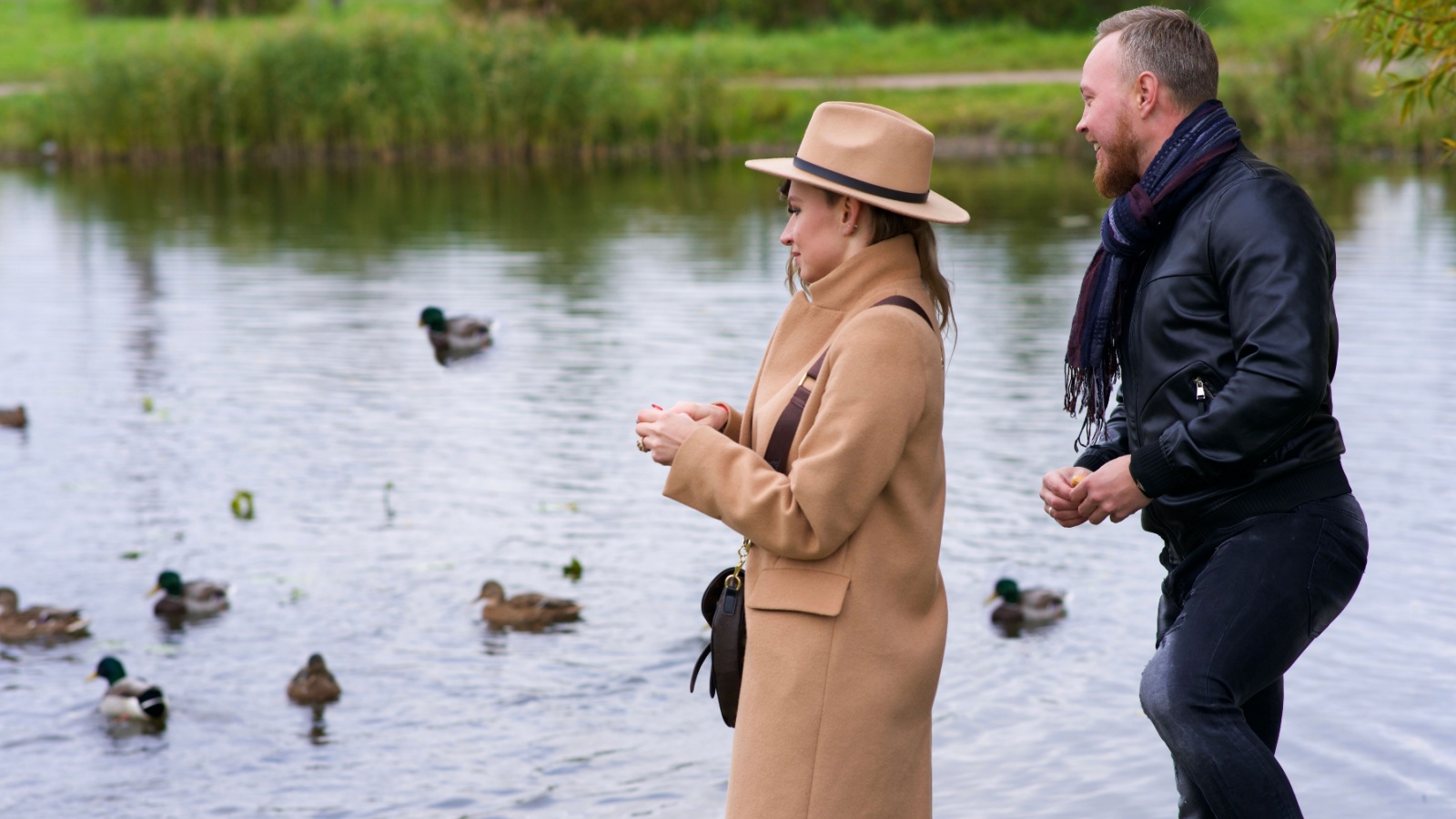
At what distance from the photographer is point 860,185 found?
114 inches

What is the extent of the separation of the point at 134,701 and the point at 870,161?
414cm

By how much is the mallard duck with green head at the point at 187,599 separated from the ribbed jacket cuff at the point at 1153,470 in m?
4.98

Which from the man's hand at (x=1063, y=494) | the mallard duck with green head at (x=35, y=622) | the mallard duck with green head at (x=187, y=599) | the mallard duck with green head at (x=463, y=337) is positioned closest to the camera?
the man's hand at (x=1063, y=494)

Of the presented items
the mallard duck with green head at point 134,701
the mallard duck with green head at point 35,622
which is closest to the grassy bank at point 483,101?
the mallard duck with green head at point 35,622

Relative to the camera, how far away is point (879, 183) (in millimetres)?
2895

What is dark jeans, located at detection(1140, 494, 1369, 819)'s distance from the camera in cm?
300

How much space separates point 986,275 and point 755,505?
14.2m

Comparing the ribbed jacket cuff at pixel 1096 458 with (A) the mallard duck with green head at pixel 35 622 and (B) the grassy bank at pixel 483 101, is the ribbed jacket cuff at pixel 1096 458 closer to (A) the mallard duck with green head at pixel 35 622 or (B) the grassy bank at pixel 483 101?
(A) the mallard duck with green head at pixel 35 622

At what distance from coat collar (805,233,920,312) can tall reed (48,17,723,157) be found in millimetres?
31982

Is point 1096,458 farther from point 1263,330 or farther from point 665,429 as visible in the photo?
point 665,429

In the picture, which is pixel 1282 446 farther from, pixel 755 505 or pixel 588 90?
pixel 588 90

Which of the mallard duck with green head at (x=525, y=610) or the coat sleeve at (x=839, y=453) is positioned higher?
the coat sleeve at (x=839, y=453)

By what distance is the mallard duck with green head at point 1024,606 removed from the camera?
6617mm

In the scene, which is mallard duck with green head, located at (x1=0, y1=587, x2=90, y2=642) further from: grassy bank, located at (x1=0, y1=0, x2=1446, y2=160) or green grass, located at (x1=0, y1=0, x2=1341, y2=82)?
green grass, located at (x1=0, y1=0, x2=1341, y2=82)
